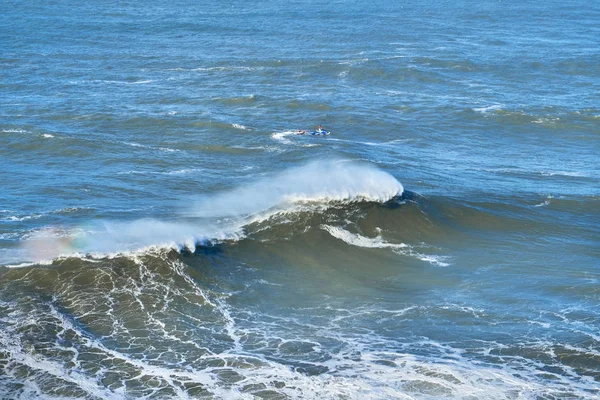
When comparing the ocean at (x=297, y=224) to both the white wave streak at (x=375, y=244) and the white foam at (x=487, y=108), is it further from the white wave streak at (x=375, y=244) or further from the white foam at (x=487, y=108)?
the white foam at (x=487, y=108)

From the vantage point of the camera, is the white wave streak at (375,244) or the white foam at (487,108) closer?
the white wave streak at (375,244)

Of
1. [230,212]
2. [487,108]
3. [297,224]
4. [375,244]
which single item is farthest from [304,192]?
[487,108]

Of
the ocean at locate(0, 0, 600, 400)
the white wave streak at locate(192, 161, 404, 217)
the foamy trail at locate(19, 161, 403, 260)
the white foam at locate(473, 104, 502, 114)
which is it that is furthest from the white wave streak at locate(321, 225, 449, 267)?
the white foam at locate(473, 104, 502, 114)

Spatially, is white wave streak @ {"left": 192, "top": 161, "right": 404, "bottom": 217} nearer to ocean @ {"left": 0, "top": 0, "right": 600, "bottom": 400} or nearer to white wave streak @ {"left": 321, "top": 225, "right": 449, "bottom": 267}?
ocean @ {"left": 0, "top": 0, "right": 600, "bottom": 400}

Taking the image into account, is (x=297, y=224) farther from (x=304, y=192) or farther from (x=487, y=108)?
(x=487, y=108)

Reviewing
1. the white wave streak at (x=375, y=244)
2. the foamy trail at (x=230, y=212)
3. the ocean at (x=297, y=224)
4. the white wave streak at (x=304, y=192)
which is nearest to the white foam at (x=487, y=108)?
the ocean at (x=297, y=224)

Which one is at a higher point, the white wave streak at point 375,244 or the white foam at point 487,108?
the white foam at point 487,108

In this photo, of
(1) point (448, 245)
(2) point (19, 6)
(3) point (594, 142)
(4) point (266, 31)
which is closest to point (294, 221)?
(1) point (448, 245)
